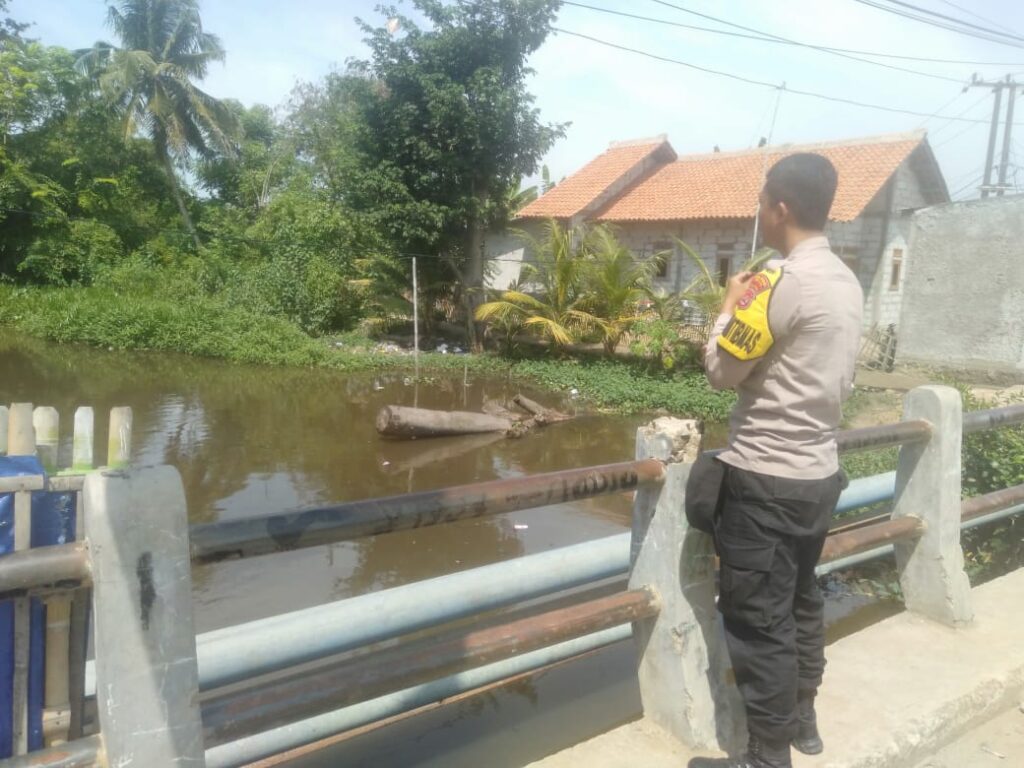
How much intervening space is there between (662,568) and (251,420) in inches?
411

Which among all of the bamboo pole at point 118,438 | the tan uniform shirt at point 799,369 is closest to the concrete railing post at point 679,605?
the tan uniform shirt at point 799,369

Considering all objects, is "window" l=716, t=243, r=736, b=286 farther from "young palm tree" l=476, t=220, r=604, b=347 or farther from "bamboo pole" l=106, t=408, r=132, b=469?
"bamboo pole" l=106, t=408, r=132, b=469

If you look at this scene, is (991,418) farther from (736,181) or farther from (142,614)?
(736,181)

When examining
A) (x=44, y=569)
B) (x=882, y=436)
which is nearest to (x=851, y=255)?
(x=882, y=436)

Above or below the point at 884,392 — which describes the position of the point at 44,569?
above

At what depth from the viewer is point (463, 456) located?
34.0ft

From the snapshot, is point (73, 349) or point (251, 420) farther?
point (73, 349)

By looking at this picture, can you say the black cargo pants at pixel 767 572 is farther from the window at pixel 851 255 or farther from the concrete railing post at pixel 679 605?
the window at pixel 851 255

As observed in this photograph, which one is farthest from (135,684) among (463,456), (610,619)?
(463,456)

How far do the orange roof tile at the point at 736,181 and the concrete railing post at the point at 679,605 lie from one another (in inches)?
618

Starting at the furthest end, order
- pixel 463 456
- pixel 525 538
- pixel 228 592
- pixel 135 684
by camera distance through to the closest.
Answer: pixel 463 456, pixel 525 538, pixel 228 592, pixel 135 684

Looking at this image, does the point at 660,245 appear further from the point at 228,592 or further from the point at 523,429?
the point at 228,592

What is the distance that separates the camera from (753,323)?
2.04 metres

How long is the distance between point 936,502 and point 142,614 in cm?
298
